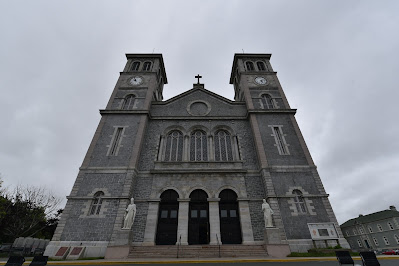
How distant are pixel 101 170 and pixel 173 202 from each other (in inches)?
249

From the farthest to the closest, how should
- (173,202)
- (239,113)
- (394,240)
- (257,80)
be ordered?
(394,240) < (257,80) < (239,113) < (173,202)

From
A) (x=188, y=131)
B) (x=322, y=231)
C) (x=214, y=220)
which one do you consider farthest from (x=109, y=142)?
(x=322, y=231)

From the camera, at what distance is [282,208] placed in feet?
50.3

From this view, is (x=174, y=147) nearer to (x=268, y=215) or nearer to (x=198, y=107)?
(x=198, y=107)

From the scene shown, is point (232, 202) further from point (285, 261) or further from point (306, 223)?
point (285, 261)

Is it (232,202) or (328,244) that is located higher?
(232,202)

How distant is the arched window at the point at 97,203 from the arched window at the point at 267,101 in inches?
690

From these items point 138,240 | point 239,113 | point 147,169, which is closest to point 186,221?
point 138,240

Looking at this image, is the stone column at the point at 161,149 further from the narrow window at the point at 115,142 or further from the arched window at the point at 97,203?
the arched window at the point at 97,203

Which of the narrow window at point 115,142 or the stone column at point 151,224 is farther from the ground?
the narrow window at point 115,142

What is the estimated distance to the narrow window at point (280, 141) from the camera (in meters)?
18.6

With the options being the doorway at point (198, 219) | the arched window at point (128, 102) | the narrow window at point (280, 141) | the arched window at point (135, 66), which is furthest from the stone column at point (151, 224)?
the arched window at point (135, 66)

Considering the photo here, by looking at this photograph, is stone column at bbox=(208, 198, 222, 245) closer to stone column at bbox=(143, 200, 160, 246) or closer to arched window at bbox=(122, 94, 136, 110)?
stone column at bbox=(143, 200, 160, 246)

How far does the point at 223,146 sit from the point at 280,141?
17.1ft
